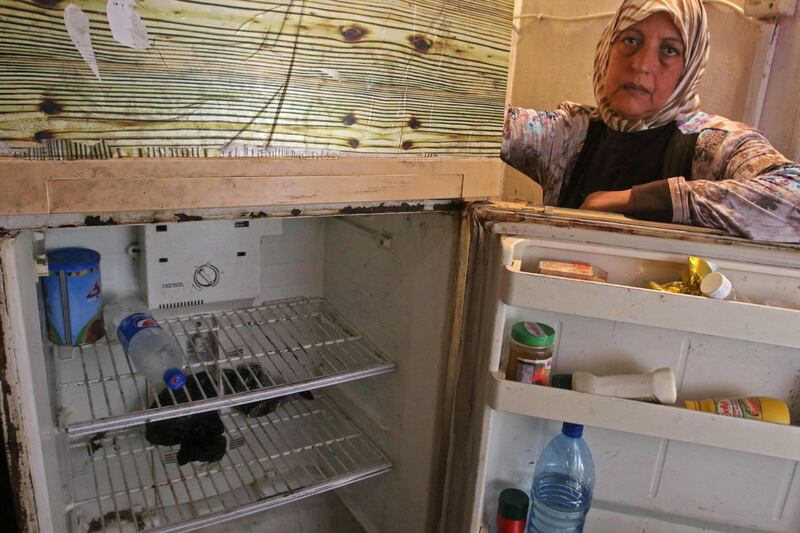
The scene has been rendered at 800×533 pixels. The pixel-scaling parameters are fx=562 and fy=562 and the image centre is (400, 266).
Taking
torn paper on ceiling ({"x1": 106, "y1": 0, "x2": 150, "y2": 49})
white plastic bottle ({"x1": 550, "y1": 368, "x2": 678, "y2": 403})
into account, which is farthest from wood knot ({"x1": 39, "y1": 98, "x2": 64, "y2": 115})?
white plastic bottle ({"x1": 550, "y1": 368, "x2": 678, "y2": 403})

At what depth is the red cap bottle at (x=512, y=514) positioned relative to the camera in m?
0.94

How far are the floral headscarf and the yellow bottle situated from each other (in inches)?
32.2

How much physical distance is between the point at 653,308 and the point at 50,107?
2.71 ft

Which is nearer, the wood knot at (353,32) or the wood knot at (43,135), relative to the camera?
the wood knot at (43,135)

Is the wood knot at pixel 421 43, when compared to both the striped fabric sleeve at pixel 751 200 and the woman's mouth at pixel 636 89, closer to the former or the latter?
the striped fabric sleeve at pixel 751 200

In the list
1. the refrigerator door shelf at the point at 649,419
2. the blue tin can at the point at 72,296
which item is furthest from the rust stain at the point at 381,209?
the blue tin can at the point at 72,296

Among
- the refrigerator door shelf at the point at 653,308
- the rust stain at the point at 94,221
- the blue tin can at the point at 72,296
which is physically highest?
the rust stain at the point at 94,221

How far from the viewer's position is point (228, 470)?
151 cm

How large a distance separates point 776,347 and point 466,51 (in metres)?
0.67

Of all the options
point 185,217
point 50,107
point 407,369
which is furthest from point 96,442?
point 50,107

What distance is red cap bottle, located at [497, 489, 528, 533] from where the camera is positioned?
943 mm

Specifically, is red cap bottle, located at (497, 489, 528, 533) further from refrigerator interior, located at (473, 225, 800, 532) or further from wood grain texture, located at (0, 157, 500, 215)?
wood grain texture, located at (0, 157, 500, 215)

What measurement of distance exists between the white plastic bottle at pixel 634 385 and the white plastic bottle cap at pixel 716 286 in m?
0.13

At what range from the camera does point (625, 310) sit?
813 millimetres
